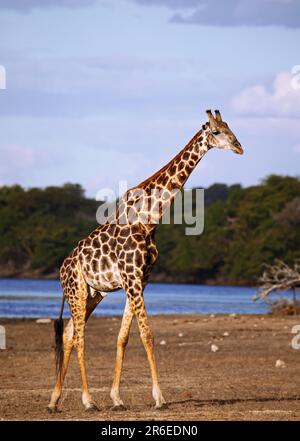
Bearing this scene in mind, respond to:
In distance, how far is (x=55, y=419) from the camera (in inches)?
486

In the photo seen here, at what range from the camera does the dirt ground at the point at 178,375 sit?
12.9m

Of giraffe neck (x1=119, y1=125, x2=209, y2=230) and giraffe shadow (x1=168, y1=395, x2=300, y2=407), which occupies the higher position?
giraffe neck (x1=119, y1=125, x2=209, y2=230)

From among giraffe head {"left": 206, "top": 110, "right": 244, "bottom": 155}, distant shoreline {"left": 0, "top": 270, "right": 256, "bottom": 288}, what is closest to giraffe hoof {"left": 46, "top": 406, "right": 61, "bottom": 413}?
giraffe head {"left": 206, "top": 110, "right": 244, "bottom": 155}

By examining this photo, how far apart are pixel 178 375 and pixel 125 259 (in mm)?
4027

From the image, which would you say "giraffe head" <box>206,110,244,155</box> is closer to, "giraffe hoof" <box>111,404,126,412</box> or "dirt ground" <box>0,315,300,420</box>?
"dirt ground" <box>0,315,300,420</box>

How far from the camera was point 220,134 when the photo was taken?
43.8ft

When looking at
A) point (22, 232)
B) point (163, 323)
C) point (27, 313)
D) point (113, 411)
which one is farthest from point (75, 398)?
point (22, 232)

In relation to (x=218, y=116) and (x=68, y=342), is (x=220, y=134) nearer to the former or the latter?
(x=218, y=116)

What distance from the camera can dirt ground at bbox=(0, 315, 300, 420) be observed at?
42.3 ft

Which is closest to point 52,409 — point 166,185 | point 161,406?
point 161,406

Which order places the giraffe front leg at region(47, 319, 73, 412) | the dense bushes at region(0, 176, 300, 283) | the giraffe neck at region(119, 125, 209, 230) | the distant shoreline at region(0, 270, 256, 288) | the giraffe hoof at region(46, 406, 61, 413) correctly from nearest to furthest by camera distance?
the giraffe hoof at region(46, 406, 61, 413) < the giraffe front leg at region(47, 319, 73, 412) < the giraffe neck at region(119, 125, 209, 230) < the dense bushes at region(0, 176, 300, 283) < the distant shoreline at region(0, 270, 256, 288)

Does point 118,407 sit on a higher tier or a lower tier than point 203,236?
lower

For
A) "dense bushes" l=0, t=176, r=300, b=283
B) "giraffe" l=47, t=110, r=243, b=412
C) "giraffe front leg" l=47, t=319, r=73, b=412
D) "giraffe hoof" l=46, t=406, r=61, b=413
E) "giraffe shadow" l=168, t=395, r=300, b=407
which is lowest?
"giraffe hoof" l=46, t=406, r=61, b=413
